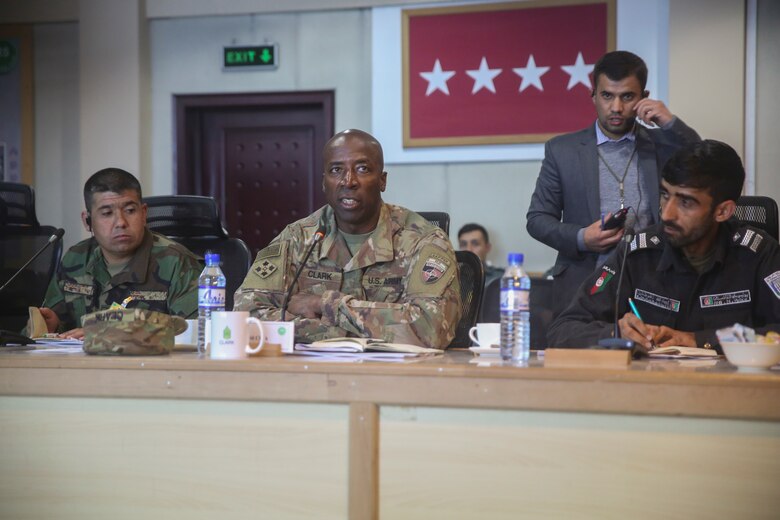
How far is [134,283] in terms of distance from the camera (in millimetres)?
2719

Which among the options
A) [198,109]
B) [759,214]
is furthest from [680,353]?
[198,109]

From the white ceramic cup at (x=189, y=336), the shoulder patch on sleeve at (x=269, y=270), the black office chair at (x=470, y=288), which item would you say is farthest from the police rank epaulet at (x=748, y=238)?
the white ceramic cup at (x=189, y=336)

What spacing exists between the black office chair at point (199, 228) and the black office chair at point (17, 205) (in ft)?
1.29

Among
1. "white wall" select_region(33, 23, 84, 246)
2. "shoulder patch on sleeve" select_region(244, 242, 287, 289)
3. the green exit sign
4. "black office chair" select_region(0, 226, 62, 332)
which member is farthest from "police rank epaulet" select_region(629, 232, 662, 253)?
"white wall" select_region(33, 23, 84, 246)

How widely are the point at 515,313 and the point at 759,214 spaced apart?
113 cm

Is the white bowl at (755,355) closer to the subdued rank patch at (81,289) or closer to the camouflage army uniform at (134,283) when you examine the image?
the camouflage army uniform at (134,283)

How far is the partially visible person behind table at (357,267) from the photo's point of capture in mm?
2207

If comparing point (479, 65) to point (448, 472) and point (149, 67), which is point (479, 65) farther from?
point (448, 472)

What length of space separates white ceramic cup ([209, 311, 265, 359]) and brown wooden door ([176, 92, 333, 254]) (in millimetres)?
3439

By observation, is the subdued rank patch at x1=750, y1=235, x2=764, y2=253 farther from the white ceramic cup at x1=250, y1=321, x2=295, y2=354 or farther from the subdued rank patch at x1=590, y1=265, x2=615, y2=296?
the white ceramic cup at x1=250, y1=321, x2=295, y2=354

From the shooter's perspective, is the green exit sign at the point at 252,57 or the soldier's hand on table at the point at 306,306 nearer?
the soldier's hand on table at the point at 306,306

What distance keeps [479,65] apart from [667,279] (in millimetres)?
2662

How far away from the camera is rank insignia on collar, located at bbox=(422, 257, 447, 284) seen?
2283 mm

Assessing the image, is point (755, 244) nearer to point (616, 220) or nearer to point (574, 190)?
point (616, 220)
